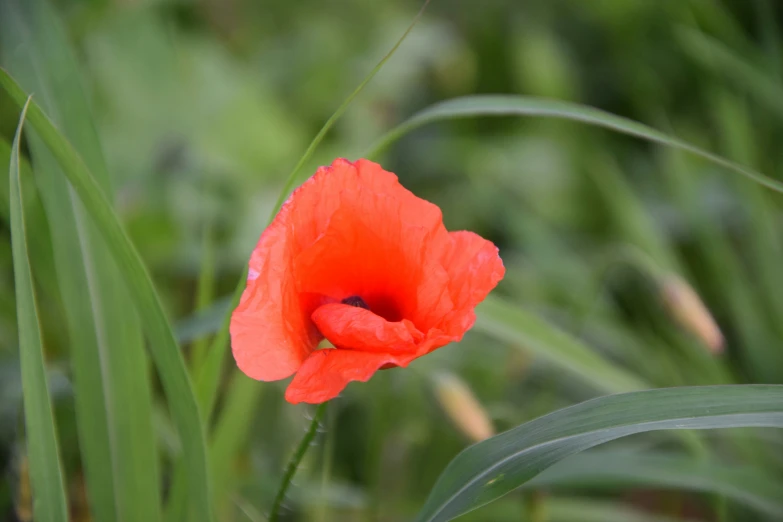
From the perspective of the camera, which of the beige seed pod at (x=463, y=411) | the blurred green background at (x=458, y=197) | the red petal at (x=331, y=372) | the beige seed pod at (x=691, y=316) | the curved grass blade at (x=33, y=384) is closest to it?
the red petal at (x=331, y=372)

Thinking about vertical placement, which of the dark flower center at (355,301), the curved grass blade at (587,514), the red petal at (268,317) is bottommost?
the red petal at (268,317)

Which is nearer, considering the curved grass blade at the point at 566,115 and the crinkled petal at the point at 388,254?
the crinkled petal at the point at 388,254

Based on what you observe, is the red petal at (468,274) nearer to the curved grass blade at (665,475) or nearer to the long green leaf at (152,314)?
the long green leaf at (152,314)

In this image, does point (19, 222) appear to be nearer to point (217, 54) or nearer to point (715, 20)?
point (217, 54)

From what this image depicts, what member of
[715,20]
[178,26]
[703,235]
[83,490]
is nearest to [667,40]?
[715,20]

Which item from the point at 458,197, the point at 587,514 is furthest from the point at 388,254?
the point at 458,197

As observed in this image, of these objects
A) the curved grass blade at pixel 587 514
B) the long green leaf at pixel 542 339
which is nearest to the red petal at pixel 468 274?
the long green leaf at pixel 542 339

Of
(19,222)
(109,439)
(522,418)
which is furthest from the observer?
(522,418)
